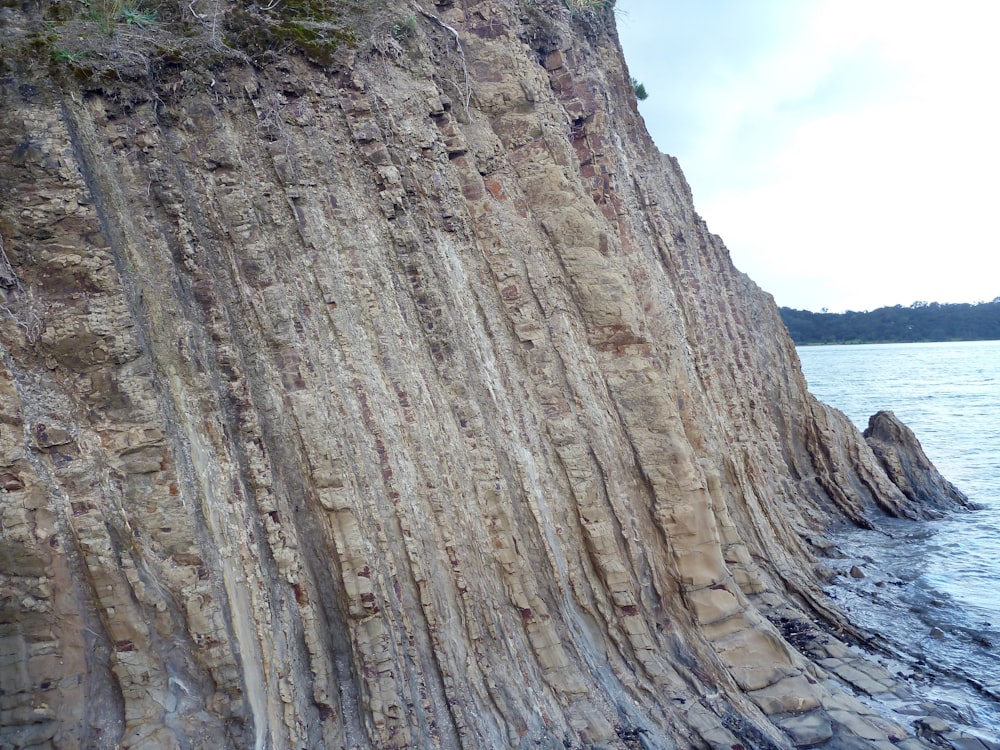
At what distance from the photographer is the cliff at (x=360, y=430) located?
17.7 ft

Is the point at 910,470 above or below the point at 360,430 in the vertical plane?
below

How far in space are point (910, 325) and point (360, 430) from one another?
110 m

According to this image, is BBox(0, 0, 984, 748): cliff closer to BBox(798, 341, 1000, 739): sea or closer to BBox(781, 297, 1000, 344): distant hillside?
BBox(798, 341, 1000, 739): sea

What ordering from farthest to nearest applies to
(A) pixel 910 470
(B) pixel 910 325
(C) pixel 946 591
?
(B) pixel 910 325 → (A) pixel 910 470 → (C) pixel 946 591

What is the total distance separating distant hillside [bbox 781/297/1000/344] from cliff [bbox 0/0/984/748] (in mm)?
97294

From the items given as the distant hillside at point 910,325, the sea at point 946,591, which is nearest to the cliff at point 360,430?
the sea at point 946,591

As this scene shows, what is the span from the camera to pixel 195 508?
5.66m

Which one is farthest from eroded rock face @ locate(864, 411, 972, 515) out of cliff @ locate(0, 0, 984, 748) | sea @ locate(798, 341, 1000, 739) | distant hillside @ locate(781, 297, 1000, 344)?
distant hillside @ locate(781, 297, 1000, 344)

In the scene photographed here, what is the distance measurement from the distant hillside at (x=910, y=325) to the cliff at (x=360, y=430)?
97.3 m

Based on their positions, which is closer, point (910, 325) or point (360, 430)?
point (360, 430)

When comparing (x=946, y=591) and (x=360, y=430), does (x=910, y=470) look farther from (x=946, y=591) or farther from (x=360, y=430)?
(x=360, y=430)

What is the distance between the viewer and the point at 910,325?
327 ft

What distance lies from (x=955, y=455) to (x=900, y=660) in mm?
16695

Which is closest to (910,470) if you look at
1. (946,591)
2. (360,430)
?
(946,591)
